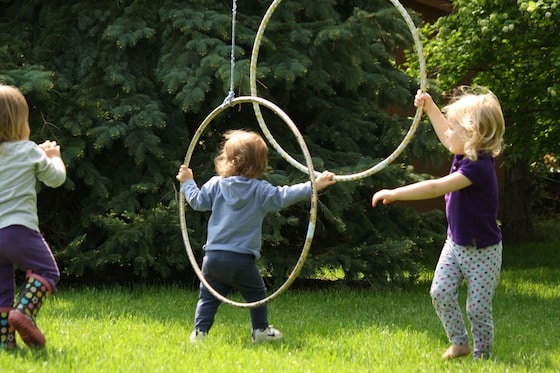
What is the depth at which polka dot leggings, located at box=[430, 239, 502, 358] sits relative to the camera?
4.98m

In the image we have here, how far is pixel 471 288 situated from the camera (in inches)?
198

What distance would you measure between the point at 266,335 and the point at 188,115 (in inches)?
137

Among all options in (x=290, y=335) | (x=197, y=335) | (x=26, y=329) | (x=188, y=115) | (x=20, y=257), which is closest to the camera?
(x=26, y=329)

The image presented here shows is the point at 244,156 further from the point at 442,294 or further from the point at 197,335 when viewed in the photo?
the point at 442,294

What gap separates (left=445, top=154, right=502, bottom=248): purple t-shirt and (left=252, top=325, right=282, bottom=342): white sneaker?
4.20 ft

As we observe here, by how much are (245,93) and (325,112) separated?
103cm

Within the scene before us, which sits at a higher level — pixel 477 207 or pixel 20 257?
pixel 477 207

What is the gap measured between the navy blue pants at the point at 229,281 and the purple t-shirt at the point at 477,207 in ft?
4.01

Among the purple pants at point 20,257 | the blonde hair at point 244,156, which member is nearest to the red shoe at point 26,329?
the purple pants at point 20,257

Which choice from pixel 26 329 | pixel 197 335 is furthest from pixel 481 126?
pixel 26 329

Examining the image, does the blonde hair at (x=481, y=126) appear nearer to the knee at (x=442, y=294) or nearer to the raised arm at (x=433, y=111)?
the raised arm at (x=433, y=111)

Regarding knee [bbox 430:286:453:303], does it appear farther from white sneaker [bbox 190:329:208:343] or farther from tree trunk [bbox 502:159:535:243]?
tree trunk [bbox 502:159:535:243]

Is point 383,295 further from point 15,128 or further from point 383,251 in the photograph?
point 15,128

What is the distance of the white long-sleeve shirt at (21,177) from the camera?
15.8 feet
